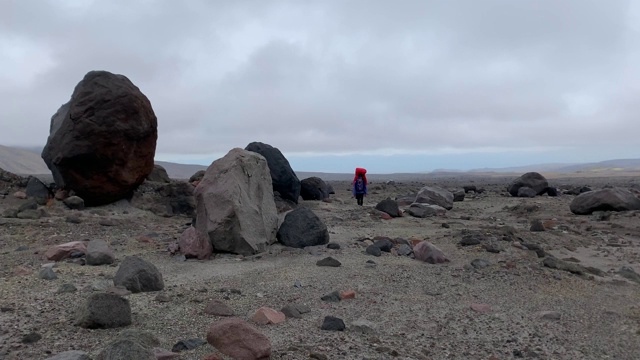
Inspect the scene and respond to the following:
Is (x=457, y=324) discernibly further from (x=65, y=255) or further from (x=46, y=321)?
(x=65, y=255)

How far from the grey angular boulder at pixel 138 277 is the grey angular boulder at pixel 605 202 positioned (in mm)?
13107

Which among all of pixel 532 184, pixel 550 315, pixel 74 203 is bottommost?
pixel 550 315

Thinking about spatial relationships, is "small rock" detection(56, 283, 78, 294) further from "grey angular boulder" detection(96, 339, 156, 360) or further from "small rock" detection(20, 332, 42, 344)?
"grey angular boulder" detection(96, 339, 156, 360)

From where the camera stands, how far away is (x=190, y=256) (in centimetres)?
883

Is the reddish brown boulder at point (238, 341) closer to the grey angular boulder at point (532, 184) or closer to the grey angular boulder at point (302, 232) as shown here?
the grey angular boulder at point (302, 232)

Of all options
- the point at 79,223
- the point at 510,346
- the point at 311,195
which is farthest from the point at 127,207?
the point at 510,346

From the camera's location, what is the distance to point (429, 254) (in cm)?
887

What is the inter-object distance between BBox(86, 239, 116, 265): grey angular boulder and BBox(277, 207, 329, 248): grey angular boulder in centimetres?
280

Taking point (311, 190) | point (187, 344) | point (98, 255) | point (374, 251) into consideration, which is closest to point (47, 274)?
point (98, 255)

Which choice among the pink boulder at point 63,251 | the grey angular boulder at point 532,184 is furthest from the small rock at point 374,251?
the grey angular boulder at point 532,184

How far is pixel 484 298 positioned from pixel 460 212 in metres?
10.5

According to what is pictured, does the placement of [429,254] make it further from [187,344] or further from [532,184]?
[532,184]

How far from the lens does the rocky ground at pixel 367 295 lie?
5219 mm

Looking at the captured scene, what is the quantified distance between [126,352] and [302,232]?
232 inches
